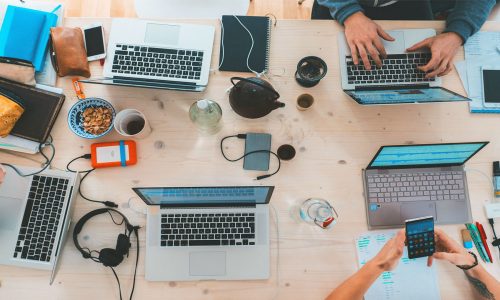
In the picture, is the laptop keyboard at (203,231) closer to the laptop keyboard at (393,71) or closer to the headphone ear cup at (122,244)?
the headphone ear cup at (122,244)

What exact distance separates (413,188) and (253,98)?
623mm

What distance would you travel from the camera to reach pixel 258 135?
1.17 meters

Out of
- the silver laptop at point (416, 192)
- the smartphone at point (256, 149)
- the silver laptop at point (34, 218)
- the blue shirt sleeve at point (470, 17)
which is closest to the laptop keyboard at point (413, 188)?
the silver laptop at point (416, 192)

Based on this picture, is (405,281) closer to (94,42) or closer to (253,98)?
(253,98)

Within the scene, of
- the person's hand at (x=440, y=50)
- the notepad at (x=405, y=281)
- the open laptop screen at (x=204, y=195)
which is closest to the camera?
the open laptop screen at (x=204, y=195)

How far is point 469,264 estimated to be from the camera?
1024 millimetres

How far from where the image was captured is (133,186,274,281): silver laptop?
42.6 inches

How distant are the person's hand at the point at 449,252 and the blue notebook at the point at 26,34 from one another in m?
1.46

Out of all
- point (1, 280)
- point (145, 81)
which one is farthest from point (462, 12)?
point (1, 280)

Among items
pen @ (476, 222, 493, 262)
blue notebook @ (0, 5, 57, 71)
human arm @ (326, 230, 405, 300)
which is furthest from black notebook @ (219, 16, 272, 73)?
pen @ (476, 222, 493, 262)

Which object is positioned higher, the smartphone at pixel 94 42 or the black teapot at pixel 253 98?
the smartphone at pixel 94 42

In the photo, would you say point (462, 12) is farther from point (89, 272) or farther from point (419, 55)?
point (89, 272)

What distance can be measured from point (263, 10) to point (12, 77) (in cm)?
147

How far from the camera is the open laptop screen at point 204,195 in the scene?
38.1 inches
